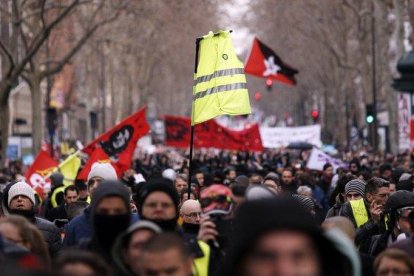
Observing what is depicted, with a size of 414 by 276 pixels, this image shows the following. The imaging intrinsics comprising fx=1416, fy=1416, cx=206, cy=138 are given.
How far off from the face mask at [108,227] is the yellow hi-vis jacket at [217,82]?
4.65 meters

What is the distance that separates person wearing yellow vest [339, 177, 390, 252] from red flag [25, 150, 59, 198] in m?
8.12

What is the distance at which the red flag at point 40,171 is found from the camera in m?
19.5

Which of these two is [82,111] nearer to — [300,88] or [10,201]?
[300,88]

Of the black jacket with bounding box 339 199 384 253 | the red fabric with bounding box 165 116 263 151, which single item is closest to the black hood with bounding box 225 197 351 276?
the black jacket with bounding box 339 199 384 253

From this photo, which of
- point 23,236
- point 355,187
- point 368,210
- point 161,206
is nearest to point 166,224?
point 161,206

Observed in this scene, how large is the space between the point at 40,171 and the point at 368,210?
30.7ft

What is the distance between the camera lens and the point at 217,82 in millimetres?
11664

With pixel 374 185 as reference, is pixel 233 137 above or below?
above

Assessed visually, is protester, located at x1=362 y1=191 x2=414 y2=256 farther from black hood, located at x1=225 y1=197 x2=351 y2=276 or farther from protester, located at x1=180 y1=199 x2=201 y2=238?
black hood, located at x1=225 y1=197 x2=351 y2=276

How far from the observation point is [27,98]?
263 feet

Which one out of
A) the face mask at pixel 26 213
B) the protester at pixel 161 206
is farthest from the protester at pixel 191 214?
the protester at pixel 161 206

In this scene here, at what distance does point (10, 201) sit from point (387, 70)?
109 feet

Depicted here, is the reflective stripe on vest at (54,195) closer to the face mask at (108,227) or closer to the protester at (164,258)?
the face mask at (108,227)

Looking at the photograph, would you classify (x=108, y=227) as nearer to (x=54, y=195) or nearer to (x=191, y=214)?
(x=191, y=214)
